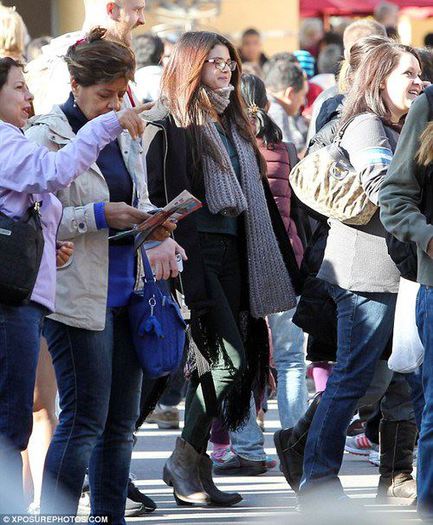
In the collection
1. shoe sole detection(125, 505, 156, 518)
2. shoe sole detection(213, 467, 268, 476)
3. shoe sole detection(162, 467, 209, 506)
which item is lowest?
shoe sole detection(213, 467, 268, 476)

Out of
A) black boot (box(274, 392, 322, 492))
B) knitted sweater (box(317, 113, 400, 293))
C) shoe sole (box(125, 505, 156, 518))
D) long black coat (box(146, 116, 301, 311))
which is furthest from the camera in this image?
black boot (box(274, 392, 322, 492))

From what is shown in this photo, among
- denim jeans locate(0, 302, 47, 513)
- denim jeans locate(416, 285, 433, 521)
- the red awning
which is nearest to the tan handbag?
denim jeans locate(416, 285, 433, 521)

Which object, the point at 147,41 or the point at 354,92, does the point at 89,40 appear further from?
the point at 147,41

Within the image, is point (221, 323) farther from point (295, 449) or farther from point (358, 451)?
point (358, 451)

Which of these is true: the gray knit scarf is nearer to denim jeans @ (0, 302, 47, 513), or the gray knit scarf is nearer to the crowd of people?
the crowd of people

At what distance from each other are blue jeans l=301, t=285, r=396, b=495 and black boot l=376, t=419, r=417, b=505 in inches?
23.6

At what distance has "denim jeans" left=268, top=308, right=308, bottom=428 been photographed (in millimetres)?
7015

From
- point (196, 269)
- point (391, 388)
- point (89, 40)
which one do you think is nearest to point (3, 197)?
point (89, 40)

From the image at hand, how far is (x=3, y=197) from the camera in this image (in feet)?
13.8

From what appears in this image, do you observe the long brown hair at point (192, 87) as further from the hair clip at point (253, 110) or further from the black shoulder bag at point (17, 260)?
the black shoulder bag at point (17, 260)

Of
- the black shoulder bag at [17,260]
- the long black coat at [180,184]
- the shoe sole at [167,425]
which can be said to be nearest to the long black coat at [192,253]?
the long black coat at [180,184]

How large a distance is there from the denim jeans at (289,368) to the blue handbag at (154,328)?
2.40m

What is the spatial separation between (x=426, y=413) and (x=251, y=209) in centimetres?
157

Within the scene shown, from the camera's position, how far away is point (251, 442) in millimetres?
6973
